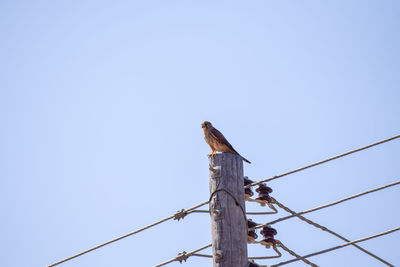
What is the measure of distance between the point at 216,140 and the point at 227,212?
6.96 feet

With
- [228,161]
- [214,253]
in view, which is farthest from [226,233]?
[228,161]

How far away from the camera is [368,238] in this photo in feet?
19.6

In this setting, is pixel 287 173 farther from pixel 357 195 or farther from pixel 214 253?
pixel 214 253

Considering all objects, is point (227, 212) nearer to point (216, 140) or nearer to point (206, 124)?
point (216, 140)

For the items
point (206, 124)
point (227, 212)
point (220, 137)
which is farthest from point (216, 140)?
point (227, 212)

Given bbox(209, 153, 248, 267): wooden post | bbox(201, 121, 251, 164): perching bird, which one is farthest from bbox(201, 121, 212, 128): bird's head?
bbox(209, 153, 248, 267): wooden post

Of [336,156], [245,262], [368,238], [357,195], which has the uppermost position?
[336,156]

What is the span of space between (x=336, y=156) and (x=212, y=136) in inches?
84.9

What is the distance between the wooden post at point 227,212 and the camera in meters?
5.60

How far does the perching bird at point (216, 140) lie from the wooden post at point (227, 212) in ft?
5.07

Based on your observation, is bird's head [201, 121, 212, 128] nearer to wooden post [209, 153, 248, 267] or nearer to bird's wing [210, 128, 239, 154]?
bird's wing [210, 128, 239, 154]

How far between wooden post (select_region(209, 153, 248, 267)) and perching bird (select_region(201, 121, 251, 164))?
5.07 feet

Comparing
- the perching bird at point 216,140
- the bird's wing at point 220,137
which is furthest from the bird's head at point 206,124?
the bird's wing at point 220,137

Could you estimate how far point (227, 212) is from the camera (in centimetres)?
580
